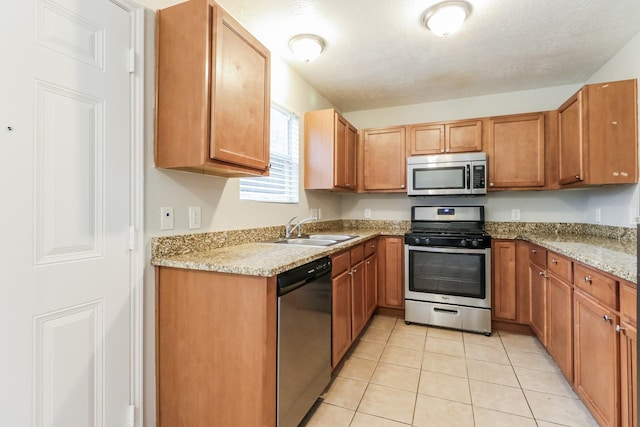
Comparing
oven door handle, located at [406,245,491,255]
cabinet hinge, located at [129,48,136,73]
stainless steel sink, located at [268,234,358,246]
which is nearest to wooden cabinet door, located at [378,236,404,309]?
oven door handle, located at [406,245,491,255]

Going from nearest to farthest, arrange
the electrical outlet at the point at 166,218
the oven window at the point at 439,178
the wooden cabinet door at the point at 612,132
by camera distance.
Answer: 1. the electrical outlet at the point at 166,218
2. the wooden cabinet door at the point at 612,132
3. the oven window at the point at 439,178

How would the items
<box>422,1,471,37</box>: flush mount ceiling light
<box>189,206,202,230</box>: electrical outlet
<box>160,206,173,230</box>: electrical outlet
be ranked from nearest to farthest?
1. <box>160,206,173,230</box>: electrical outlet
2. <box>189,206,202,230</box>: electrical outlet
3. <box>422,1,471,37</box>: flush mount ceiling light

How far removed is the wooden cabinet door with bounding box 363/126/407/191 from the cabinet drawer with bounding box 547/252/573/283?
61.5 inches

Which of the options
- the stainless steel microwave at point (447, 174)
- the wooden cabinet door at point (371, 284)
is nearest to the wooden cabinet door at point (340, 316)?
the wooden cabinet door at point (371, 284)

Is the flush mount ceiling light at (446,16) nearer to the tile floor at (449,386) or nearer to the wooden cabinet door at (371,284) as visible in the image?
the wooden cabinet door at (371,284)

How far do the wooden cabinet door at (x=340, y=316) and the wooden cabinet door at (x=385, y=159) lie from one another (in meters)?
1.56

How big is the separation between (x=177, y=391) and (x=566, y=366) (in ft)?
7.71

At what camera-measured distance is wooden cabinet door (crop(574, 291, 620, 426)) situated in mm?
1442

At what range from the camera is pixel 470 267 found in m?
2.93

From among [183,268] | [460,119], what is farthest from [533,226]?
[183,268]

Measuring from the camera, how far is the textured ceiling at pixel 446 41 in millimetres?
1922

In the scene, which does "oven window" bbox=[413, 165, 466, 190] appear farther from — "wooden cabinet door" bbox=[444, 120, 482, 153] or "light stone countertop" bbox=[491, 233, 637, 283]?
"light stone countertop" bbox=[491, 233, 637, 283]

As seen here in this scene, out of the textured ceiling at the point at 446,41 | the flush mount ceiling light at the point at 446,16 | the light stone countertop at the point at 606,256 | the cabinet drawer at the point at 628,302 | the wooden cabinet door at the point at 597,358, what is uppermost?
the textured ceiling at the point at 446,41

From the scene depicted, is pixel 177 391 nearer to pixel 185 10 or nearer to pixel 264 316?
pixel 264 316
